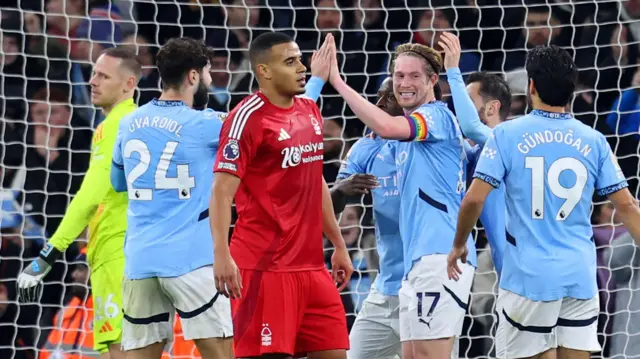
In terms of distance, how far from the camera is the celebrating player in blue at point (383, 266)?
5.91 metres

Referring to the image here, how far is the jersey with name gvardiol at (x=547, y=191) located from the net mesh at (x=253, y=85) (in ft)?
10.1

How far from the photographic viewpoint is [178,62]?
566 centimetres

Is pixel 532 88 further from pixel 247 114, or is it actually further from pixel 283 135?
pixel 247 114

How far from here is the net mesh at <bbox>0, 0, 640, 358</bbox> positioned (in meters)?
8.16

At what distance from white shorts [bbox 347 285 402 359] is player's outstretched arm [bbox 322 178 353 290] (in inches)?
33.6

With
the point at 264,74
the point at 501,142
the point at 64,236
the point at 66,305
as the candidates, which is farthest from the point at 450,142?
the point at 66,305

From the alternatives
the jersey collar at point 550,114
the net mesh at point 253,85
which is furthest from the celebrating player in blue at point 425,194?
the net mesh at point 253,85

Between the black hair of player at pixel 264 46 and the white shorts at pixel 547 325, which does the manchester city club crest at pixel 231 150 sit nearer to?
the black hair of player at pixel 264 46

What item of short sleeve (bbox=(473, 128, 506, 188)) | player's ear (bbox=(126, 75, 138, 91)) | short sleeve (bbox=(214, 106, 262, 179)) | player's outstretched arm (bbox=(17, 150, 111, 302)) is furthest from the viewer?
player's ear (bbox=(126, 75, 138, 91))

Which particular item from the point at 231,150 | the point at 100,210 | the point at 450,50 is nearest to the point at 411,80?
the point at 450,50

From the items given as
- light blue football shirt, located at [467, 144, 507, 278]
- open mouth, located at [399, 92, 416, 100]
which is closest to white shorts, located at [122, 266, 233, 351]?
open mouth, located at [399, 92, 416, 100]

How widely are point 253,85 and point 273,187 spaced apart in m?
4.45

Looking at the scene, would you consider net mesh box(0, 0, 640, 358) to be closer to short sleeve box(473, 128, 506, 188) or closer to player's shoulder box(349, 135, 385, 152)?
player's shoulder box(349, 135, 385, 152)

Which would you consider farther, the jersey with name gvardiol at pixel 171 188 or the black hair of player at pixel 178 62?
the black hair of player at pixel 178 62
